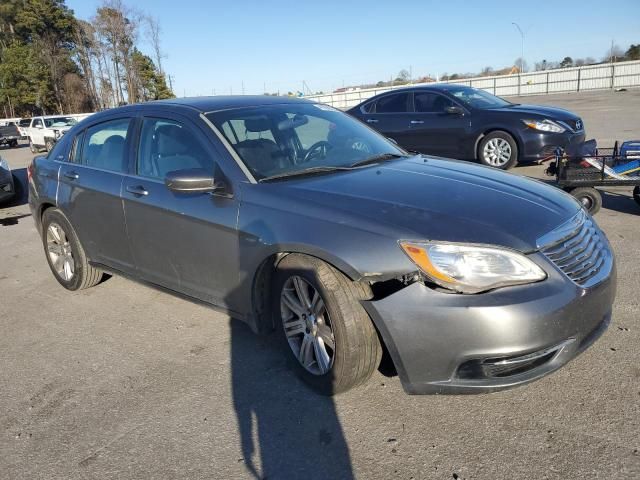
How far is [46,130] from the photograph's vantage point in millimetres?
22641

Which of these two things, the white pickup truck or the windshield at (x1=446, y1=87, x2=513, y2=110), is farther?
the white pickup truck

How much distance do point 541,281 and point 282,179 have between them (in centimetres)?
158

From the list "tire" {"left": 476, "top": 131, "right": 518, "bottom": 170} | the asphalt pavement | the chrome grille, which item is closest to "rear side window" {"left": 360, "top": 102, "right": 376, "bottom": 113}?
"tire" {"left": 476, "top": 131, "right": 518, "bottom": 170}

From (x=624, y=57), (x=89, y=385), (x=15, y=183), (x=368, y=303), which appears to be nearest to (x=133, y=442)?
(x=89, y=385)

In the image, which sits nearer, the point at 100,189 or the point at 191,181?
the point at 191,181

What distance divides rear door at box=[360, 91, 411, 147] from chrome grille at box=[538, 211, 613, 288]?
23.2ft

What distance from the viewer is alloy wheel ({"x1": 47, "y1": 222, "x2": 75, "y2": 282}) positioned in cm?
488

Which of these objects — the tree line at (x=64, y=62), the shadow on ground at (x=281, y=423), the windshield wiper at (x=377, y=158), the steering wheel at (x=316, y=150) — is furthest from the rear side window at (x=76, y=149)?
the tree line at (x=64, y=62)

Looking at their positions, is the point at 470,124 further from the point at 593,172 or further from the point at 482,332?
the point at 482,332

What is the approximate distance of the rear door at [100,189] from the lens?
4031 millimetres

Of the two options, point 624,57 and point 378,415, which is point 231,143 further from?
point 624,57

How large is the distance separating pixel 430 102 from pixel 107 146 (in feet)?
22.3

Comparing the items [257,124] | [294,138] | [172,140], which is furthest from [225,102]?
[294,138]

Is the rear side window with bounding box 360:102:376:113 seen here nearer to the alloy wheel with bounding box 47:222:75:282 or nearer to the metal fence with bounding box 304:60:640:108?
the alloy wheel with bounding box 47:222:75:282
